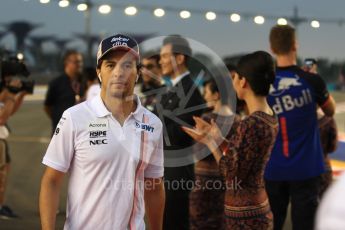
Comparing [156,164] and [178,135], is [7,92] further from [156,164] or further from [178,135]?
[156,164]

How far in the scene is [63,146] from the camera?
3025mm

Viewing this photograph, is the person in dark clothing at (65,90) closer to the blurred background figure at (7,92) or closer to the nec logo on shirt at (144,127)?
the blurred background figure at (7,92)

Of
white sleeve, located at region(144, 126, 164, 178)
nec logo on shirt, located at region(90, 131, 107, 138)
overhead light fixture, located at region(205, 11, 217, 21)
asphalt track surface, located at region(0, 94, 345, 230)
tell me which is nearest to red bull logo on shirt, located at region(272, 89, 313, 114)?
white sleeve, located at region(144, 126, 164, 178)

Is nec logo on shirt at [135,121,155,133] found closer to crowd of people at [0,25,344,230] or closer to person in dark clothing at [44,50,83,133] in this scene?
crowd of people at [0,25,344,230]

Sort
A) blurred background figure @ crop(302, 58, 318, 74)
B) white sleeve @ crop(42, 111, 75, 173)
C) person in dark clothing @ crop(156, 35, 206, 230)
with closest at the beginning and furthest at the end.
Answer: white sleeve @ crop(42, 111, 75, 173) → person in dark clothing @ crop(156, 35, 206, 230) → blurred background figure @ crop(302, 58, 318, 74)

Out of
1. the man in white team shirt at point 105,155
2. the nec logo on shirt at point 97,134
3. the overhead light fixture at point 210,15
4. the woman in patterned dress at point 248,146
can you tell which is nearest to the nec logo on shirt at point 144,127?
the man in white team shirt at point 105,155

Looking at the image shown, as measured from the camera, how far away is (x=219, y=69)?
19.0 feet

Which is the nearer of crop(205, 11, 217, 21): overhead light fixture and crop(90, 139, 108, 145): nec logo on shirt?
crop(90, 139, 108, 145): nec logo on shirt

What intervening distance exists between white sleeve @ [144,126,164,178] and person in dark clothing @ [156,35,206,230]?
205 cm

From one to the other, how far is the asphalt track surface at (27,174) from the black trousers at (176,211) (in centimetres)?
168

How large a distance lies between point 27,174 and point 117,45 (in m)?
8.36

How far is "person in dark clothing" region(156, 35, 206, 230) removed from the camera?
18.0ft

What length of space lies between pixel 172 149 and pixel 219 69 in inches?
32.7

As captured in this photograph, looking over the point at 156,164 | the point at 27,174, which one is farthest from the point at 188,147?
the point at 27,174
